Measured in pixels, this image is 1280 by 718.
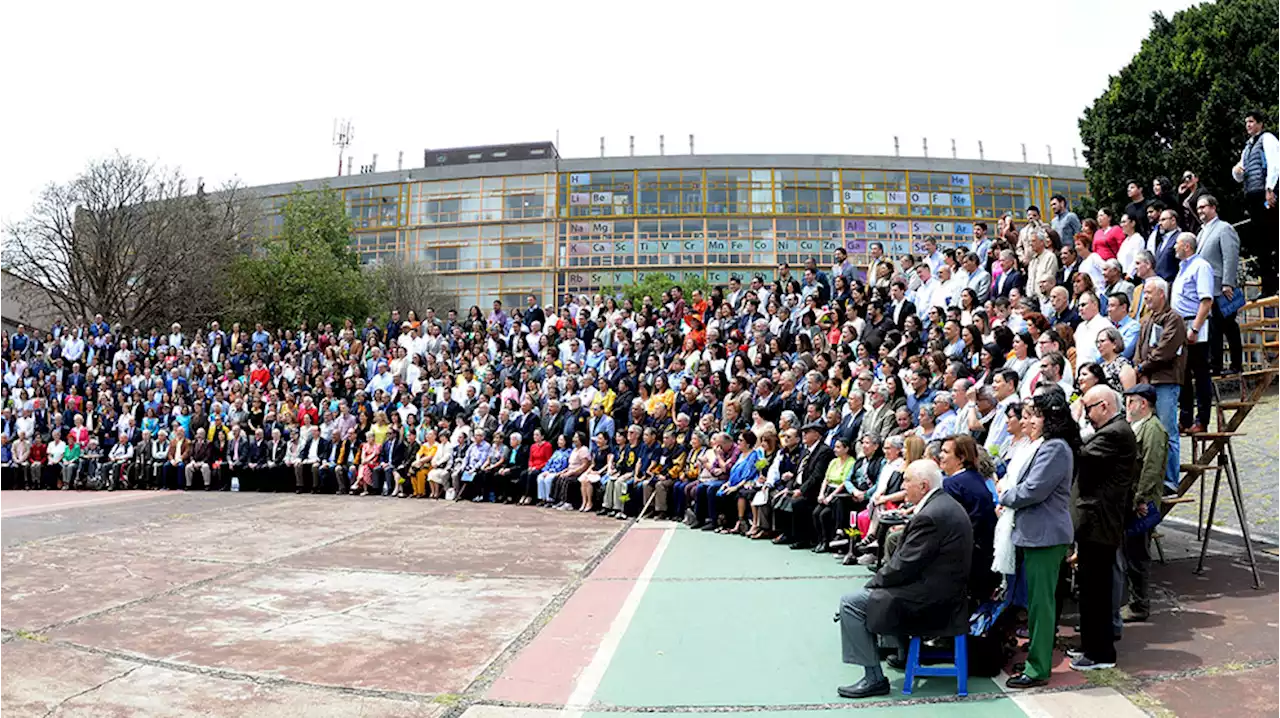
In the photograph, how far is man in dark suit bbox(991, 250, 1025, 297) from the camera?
11.4 m

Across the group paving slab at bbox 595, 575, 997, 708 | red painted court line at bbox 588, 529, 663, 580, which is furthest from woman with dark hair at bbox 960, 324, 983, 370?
red painted court line at bbox 588, 529, 663, 580

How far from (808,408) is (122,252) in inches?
1285

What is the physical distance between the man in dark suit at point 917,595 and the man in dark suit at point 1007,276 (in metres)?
7.42

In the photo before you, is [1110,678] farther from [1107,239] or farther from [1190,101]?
[1190,101]

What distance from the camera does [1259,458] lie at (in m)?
14.0

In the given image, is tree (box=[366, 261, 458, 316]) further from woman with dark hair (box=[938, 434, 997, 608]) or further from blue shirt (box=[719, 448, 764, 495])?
woman with dark hair (box=[938, 434, 997, 608])

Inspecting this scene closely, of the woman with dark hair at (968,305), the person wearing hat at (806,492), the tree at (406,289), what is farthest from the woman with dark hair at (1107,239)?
the tree at (406,289)

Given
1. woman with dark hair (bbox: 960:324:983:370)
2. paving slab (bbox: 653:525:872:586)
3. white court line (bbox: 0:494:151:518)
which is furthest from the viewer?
white court line (bbox: 0:494:151:518)

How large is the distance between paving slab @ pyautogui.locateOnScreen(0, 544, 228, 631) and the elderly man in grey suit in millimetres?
9590

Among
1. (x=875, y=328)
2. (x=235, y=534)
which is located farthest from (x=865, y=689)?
(x=235, y=534)

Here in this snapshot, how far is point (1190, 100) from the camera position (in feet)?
79.5

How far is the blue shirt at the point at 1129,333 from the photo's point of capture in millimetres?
7602

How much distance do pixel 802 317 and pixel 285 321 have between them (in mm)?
28533

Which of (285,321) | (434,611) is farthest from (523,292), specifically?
(434,611)
